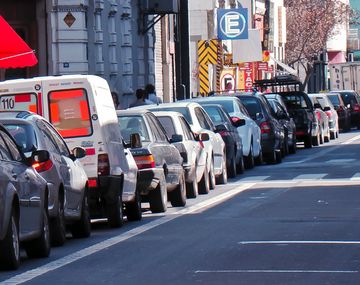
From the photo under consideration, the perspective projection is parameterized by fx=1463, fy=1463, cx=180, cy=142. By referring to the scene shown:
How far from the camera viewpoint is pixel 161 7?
4709cm

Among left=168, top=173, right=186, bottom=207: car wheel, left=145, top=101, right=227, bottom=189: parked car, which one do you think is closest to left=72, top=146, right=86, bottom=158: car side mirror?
left=168, top=173, right=186, bottom=207: car wheel

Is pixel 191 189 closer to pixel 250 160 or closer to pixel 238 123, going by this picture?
pixel 238 123

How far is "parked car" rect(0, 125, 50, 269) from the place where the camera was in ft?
43.6

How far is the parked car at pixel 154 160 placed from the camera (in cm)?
2041

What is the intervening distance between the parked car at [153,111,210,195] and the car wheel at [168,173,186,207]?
2.82ft

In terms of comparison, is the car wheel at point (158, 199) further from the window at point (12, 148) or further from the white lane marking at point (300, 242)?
the window at point (12, 148)

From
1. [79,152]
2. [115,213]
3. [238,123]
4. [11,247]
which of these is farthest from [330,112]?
[11,247]

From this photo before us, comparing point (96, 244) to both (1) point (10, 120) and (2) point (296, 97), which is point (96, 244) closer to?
(1) point (10, 120)

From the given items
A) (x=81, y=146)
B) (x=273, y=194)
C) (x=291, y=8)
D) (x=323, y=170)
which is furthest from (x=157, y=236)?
(x=291, y=8)

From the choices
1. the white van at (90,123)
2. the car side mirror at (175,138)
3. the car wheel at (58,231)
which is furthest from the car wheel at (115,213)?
the car side mirror at (175,138)

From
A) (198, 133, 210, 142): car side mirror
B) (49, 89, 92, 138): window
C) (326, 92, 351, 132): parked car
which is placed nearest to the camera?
(49, 89, 92, 138): window

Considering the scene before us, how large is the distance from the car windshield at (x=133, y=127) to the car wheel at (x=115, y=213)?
277 cm

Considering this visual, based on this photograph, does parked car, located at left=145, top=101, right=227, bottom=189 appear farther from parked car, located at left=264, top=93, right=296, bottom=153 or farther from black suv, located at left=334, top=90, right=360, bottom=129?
black suv, located at left=334, top=90, right=360, bottom=129

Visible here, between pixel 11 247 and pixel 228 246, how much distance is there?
279 cm
